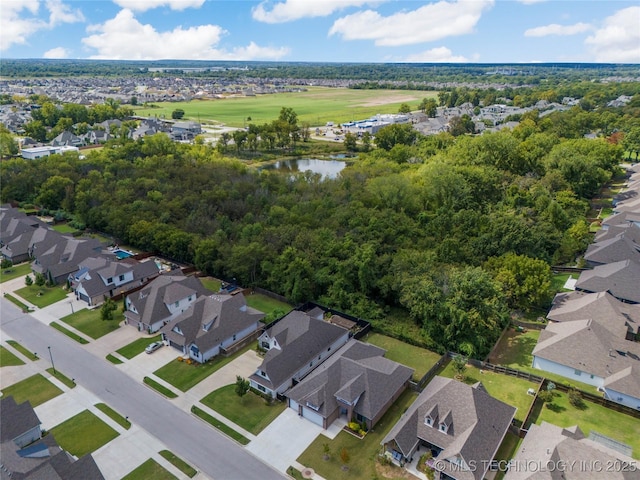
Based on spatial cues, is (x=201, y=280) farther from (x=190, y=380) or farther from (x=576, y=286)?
(x=576, y=286)

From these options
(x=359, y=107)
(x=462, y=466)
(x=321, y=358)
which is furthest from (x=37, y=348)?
(x=359, y=107)

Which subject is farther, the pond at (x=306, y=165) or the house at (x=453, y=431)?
the pond at (x=306, y=165)

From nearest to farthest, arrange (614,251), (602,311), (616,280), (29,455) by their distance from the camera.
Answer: (29,455)
(602,311)
(616,280)
(614,251)

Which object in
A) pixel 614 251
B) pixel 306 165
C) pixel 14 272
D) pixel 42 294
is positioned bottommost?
pixel 42 294

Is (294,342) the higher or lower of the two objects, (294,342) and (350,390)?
the higher

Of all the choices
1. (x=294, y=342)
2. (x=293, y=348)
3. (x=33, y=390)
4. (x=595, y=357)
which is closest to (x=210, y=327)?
(x=294, y=342)

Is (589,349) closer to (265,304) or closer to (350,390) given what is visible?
(350,390)

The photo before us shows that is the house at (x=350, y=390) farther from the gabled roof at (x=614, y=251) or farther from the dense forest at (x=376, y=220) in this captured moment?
the gabled roof at (x=614, y=251)

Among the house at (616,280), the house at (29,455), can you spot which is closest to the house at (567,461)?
the house at (616,280)
